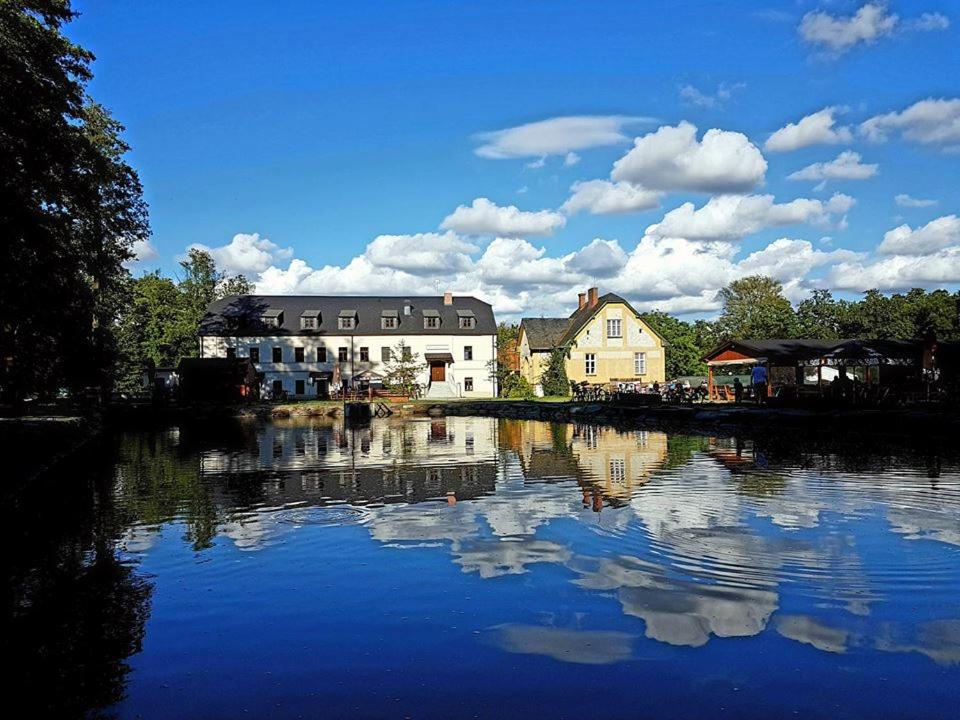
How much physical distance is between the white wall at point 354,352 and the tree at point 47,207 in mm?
28889

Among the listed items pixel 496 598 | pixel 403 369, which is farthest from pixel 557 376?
pixel 496 598

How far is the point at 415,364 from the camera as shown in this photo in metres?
70.1

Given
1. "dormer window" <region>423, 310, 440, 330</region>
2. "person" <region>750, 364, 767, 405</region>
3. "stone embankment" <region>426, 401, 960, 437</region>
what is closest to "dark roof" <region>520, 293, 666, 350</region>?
"dormer window" <region>423, 310, 440, 330</region>

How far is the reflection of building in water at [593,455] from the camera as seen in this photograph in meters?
15.3

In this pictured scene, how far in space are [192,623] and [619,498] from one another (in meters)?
7.85

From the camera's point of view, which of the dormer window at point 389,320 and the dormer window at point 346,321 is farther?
the dormer window at point 389,320

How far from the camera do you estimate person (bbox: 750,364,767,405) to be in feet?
113

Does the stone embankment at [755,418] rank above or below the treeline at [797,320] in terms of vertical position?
below

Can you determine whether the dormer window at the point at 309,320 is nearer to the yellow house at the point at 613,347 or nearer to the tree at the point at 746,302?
the yellow house at the point at 613,347

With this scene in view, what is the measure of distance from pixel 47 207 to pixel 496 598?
28021 millimetres

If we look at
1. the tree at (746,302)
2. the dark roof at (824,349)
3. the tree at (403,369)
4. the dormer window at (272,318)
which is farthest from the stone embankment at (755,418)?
the tree at (746,302)

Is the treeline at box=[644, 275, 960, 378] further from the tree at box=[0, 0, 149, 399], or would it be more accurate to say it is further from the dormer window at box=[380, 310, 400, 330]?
the tree at box=[0, 0, 149, 399]

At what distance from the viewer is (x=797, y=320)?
282 ft

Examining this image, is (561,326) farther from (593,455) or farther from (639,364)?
(593,455)
